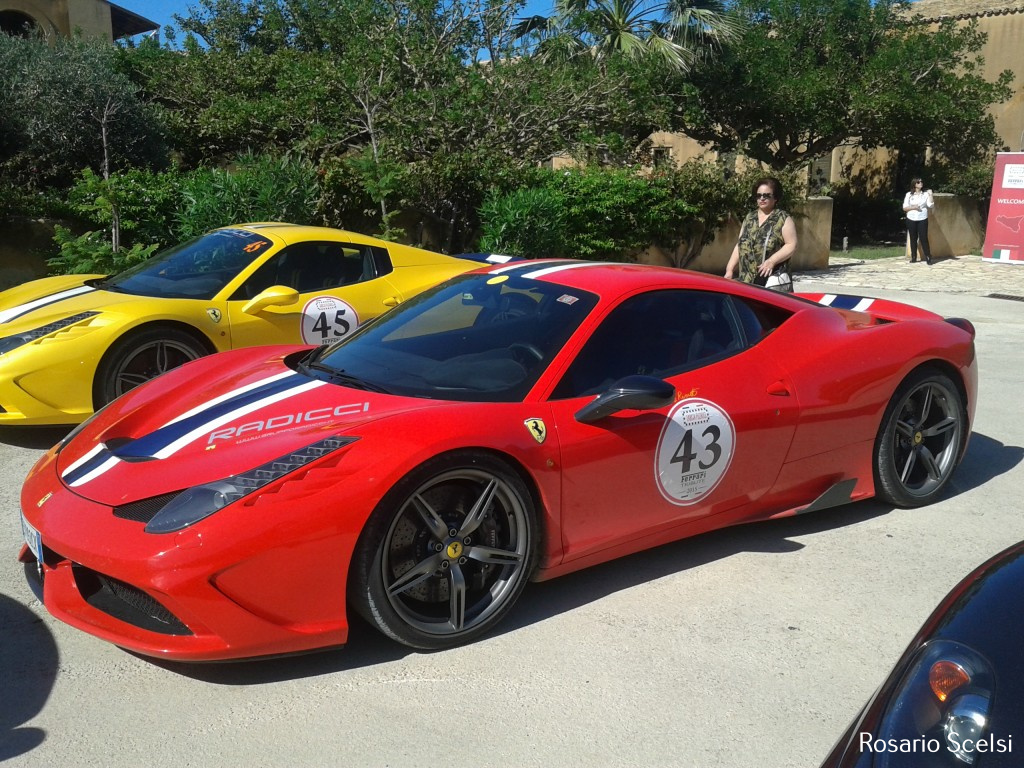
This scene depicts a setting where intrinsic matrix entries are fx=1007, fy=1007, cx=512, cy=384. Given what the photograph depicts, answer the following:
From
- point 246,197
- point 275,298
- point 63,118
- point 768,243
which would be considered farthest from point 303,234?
point 63,118

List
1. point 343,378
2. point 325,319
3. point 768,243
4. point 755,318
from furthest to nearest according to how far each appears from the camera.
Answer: point 768,243
point 325,319
point 755,318
point 343,378

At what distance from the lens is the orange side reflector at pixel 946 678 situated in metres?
1.89

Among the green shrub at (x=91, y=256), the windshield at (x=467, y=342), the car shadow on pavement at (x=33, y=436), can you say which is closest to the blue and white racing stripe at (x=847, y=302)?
the windshield at (x=467, y=342)

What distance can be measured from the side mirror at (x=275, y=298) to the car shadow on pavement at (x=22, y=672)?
2802mm

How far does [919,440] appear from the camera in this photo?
499 centimetres

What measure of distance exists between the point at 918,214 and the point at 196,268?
1559 cm

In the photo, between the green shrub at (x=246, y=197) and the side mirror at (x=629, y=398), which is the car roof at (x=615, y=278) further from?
the green shrub at (x=246, y=197)

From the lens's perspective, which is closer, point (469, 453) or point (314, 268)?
point (469, 453)

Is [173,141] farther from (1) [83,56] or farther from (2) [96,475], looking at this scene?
(2) [96,475]

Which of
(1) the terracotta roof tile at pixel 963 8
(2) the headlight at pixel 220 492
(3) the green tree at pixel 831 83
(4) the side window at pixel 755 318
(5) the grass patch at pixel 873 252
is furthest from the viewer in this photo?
(1) the terracotta roof tile at pixel 963 8

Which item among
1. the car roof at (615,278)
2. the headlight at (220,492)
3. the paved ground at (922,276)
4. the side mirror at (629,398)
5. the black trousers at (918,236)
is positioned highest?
the car roof at (615,278)

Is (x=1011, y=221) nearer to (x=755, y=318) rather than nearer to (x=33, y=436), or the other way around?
(x=755, y=318)

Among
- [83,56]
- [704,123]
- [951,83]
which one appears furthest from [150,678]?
[951,83]

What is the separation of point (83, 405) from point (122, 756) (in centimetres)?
343
